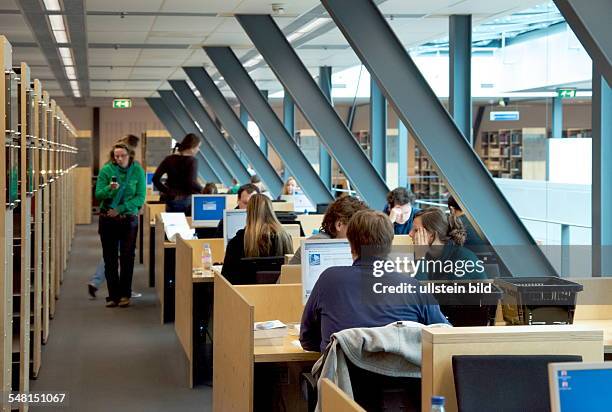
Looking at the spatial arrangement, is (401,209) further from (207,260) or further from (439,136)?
(207,260)

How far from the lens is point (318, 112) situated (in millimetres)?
11297

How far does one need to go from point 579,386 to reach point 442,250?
3.64m

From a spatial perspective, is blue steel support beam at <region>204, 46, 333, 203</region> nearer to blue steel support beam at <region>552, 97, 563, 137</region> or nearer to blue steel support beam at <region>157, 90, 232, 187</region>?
Answer: blue steel support beam at <region>552, 97, 563, 137</region>

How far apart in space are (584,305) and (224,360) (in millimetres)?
2053

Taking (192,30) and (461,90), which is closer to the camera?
(461,90)

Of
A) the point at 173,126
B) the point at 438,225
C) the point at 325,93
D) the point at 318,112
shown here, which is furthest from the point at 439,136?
the point at 173,126

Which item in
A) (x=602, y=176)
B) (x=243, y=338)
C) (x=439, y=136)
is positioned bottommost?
(x=243, y=338)

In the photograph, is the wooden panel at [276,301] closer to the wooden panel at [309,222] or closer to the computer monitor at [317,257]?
the computer monitor at [317,257]

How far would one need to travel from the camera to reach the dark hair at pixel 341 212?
6156 millimetres

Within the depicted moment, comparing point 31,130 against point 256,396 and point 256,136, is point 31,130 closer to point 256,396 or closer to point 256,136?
point 256,396

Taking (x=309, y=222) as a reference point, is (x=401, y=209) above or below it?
above

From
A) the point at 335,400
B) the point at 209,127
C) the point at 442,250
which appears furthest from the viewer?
the point at 209,127

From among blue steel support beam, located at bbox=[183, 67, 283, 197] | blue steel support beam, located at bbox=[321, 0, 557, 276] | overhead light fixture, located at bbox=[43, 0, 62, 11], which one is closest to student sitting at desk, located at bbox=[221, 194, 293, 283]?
blue steel support beam, located at bbox=[321, 0, 557, 276]

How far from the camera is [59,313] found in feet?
35.2
